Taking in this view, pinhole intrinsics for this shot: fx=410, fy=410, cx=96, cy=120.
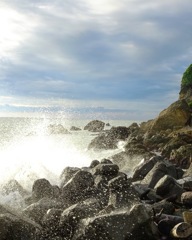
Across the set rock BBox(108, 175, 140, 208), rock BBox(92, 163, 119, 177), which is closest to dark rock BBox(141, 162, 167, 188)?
rock BBox(92, 163, 119, 177)

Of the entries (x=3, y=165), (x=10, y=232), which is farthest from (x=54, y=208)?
(x=3, y=165)

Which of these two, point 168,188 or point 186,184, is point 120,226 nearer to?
point 168,188

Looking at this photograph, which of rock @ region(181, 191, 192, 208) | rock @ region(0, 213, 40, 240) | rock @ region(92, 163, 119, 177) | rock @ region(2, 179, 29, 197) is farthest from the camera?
rock @ region(2, 179, 29, 197)

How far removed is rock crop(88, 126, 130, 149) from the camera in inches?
1532

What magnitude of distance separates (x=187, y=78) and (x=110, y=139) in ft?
89.6

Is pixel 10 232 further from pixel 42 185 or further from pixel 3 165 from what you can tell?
pixel 3 165

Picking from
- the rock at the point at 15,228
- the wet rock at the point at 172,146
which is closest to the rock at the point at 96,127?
the wet rock at the point at 172,146

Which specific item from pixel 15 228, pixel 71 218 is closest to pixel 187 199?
pixel 71 218

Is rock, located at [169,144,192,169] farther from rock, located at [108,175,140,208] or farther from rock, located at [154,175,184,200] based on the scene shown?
rock, located at [108,175,140,208]

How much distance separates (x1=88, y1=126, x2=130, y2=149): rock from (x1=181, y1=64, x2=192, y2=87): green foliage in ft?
64.2

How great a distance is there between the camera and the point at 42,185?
13.0 m

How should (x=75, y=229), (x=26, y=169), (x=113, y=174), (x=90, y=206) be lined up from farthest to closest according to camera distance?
(x=26, y=169)
(x=113, y=174)
(x=90, y=206)
(x=75, y=229)

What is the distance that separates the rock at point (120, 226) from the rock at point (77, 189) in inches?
131

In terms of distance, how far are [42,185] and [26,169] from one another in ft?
25.0
